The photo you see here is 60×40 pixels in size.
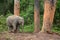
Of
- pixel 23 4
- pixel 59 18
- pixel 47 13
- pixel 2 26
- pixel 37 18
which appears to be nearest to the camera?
pixel 47 13

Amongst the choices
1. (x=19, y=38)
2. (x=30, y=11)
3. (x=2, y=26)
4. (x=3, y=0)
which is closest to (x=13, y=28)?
(x=19, y=38)

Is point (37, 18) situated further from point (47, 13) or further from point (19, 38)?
point (19, 38)

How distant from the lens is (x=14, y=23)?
12.1 meters

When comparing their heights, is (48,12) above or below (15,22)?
above

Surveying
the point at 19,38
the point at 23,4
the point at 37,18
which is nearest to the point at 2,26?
the point at 37,18

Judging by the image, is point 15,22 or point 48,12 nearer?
point 48,12

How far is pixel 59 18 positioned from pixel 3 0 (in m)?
11.2

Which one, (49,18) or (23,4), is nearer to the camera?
(49,18)

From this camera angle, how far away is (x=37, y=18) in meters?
13.3

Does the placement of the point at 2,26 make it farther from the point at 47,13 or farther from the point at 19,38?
the point at 19,38

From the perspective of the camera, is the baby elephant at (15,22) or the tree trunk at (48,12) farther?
the baby elephant at (15,22)

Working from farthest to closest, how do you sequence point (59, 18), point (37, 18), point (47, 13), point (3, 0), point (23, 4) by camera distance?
1. point (3, 0)
2. point (23, 4)
3. point (59, 18)
4. point (37, 18)
5. point (47, 13)

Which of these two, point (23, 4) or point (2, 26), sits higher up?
point (23, 4)

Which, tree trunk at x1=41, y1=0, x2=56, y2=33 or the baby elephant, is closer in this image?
tree trunk at x1=41, y1=0, x2=56, y2=33
